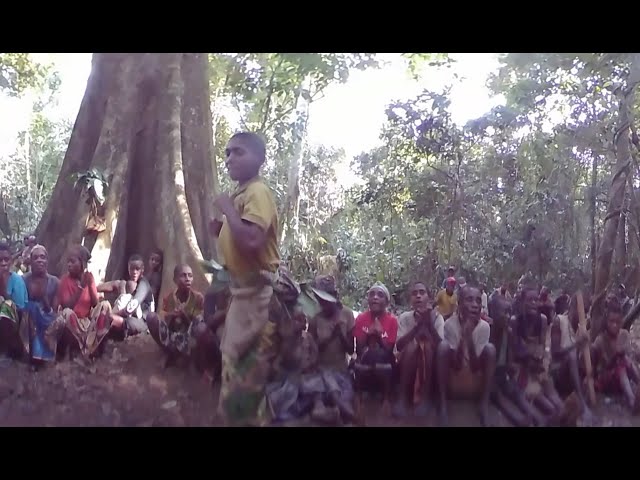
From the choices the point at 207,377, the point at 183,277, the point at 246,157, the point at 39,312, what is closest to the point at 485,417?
the point at 207,377

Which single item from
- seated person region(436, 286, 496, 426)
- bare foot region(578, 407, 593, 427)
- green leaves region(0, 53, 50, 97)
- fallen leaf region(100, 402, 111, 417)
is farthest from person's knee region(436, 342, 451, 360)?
green leaves region(0, 53, 50, 97)

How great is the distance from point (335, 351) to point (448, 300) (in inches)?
31.8

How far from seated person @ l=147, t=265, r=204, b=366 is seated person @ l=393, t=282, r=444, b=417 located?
1.32m

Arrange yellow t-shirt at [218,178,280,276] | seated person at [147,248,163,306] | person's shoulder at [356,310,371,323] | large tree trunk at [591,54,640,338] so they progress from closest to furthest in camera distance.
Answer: yellow t-shirt at [218,178,280,276] < person's shoulder at [356,310,371,323] < seated person at [147,248,163,306] < large tree trunk at [591,54,640,338]

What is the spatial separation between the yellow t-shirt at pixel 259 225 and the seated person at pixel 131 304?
1.90 ft

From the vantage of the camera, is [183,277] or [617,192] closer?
[183,277]

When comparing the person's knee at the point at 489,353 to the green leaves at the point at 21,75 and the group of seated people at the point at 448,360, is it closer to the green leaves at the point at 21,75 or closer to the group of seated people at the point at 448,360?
the group of seated people at the point at 448,360

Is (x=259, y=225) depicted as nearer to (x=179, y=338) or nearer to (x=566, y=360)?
(x=179, y=338)

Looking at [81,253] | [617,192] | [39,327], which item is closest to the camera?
[39,327]

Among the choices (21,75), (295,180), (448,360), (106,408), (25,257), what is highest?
(21,75)

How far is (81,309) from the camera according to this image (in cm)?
432

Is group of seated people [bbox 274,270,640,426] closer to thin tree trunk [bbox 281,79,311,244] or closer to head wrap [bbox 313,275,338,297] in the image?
head wrap [bbox 313,275,338,297]

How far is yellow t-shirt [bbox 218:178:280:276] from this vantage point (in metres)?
4.18
